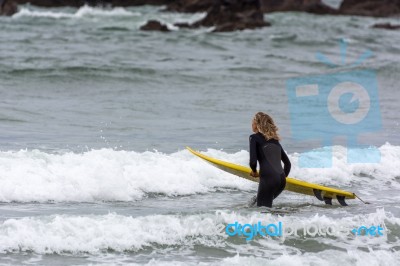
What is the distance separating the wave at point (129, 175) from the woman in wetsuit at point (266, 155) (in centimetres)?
177

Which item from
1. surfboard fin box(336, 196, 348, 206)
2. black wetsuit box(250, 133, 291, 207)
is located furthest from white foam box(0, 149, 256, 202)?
black wetsuit box(250, 133, 291, 207)

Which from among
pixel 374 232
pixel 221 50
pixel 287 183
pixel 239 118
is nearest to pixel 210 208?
pixel 287 183

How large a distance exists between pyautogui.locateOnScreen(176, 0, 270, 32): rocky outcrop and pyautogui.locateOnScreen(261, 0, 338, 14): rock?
44.9 ft

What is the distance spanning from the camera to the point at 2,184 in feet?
34.7

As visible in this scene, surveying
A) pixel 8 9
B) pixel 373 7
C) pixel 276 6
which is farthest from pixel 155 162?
pixel 373 7

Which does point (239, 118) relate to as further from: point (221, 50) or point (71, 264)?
point (221, 50)

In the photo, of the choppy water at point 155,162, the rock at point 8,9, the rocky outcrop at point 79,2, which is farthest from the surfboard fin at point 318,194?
the rocky outcrop at point 79,2

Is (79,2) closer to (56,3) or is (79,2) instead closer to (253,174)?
(56,3)

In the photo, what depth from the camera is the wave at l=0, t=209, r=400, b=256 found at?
8.43 m

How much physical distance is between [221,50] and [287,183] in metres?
23.3

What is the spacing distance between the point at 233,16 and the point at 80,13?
14.5 meters

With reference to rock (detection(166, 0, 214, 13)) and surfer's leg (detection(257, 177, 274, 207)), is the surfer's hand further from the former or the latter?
rock (detection(166, 0, 214, 13))

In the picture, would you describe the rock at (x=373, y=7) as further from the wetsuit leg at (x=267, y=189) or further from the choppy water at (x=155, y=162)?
the wetsuit leg at (x=267, y=189)

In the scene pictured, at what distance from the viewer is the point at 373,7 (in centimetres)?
6656
